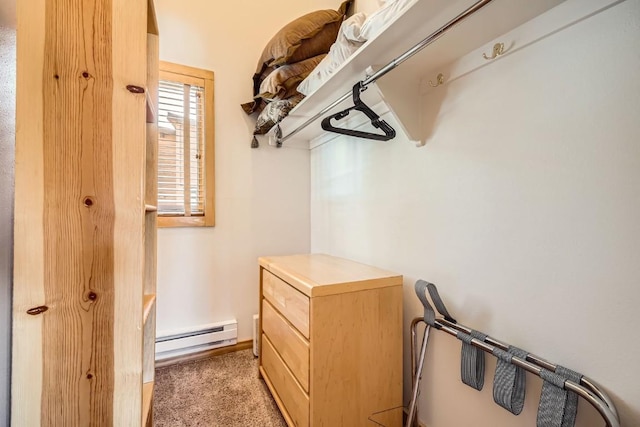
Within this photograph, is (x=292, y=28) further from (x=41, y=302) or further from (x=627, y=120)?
(x=41, y=302)

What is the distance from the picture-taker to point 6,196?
31.3 inches

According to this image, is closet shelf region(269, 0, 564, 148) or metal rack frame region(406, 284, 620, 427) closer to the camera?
metal rack frame region(406, 284, 620, 427)

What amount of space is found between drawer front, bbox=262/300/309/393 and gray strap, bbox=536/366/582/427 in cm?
79

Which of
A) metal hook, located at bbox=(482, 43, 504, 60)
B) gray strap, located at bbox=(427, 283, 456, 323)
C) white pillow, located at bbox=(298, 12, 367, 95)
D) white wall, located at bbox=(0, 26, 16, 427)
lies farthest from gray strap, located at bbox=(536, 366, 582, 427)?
white wall, located at bbox=(0, 26, 16, 427)

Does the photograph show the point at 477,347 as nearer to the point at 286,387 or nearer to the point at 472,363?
the point at 472,363

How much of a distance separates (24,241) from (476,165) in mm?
1452

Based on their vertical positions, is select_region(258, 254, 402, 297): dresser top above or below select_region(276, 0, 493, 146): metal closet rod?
below

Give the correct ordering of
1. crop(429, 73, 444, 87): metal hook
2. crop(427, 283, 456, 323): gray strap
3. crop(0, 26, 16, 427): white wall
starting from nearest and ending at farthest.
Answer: crop(0, 26, 16, 427): white wall < crop(427, 283, 456, 323): gray strap < crop(429, 73, 444, 87): metal hook

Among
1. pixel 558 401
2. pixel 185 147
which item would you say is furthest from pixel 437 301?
pixel 185 147

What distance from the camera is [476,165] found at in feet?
3.53

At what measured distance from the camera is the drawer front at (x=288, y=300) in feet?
4.03

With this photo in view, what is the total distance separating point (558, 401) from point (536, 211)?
52cm

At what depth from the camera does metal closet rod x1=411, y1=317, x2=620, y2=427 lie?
67 centimetres

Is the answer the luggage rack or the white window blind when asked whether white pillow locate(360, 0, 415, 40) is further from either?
the white window blind
